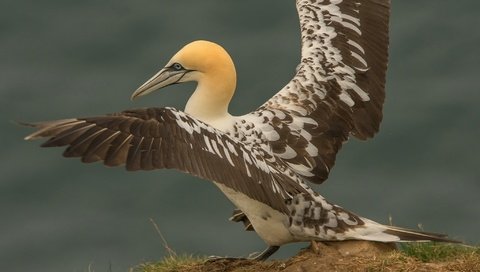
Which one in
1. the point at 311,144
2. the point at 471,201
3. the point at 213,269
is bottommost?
the point at 471,201

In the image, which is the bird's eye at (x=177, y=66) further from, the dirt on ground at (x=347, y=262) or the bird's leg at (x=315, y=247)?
the bird's leg at (x=315, y=247)

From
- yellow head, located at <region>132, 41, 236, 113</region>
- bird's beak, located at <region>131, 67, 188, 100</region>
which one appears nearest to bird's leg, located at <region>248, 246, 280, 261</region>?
yellow head, located at <region>132, 41, 236, 113</region>

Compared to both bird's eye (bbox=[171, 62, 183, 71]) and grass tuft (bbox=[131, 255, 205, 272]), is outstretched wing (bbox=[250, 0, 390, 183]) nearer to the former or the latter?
bird's eye (bbox=[171, 62, 183, 71])

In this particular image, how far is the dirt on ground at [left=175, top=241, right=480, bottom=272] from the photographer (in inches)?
474

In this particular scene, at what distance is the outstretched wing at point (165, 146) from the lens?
11164 millimetres

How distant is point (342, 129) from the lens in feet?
44.8

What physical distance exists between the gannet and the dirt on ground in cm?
9

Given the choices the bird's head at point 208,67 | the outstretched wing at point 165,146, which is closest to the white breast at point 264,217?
the outstretched wing at point 165,146

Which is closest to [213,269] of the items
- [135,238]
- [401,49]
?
[135,238]

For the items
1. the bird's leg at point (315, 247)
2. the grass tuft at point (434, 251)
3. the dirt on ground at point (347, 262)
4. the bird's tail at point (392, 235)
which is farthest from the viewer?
the grass tuft at point (434, 251)

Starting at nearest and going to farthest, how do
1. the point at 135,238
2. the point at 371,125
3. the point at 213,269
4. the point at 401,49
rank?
the point at 213,269
the point at 371,125
the point at 135,238
the point at 401,49

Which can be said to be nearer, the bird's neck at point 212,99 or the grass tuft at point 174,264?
the bird's neck at point 212,99

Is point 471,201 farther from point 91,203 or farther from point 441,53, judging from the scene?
point 91,203

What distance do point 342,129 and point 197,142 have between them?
7.58 ft
